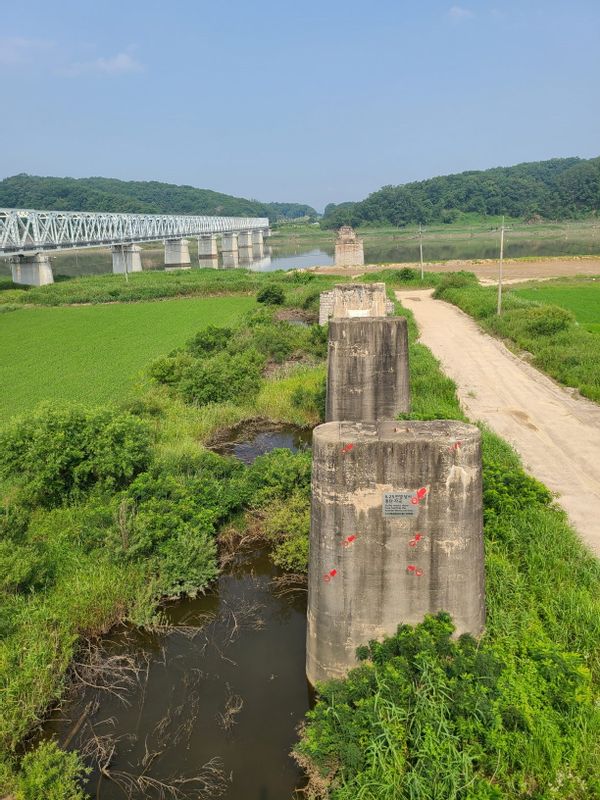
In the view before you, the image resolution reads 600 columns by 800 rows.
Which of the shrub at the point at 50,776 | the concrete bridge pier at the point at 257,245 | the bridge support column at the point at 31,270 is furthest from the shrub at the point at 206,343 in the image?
the concrete bridge pier at the point at 257,245

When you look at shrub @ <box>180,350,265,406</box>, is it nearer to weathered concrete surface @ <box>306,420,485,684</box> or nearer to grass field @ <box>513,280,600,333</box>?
weathered concrete surface @ <box>306,420,485,684</box>

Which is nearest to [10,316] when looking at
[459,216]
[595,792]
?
[595,792]

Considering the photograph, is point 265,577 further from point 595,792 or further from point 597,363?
point 597,363

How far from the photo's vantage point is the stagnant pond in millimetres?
6367

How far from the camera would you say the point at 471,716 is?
18.8ft

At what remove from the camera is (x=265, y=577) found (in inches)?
395

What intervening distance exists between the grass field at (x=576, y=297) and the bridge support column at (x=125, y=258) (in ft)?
173

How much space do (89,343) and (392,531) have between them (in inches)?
1058

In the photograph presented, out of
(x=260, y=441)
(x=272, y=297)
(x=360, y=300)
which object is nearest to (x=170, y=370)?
(x=260, y=441)

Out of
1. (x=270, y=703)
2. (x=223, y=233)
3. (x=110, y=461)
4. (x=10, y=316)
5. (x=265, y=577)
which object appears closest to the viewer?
(x=270, y=703)

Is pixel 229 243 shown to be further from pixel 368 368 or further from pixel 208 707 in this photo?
pixel 208 707

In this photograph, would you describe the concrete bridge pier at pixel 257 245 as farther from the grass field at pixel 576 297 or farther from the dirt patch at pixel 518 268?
the grass field at pixel 576 297

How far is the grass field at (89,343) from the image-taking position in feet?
66.8

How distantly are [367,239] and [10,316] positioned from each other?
10267 cm
